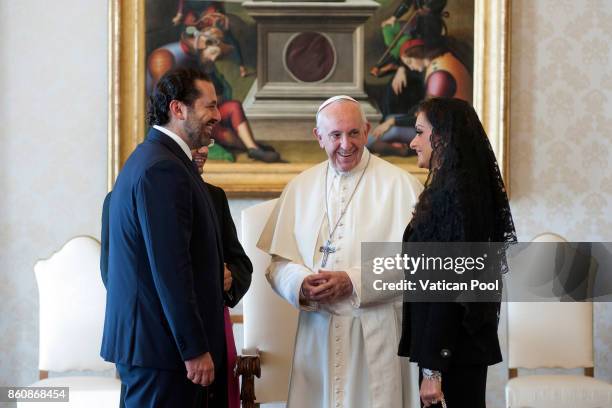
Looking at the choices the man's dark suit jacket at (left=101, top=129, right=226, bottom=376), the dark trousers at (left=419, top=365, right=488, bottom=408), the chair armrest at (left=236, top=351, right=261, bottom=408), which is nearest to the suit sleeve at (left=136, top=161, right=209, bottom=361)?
the man's dark suit jacket at (left=101, top=129, right=226, bottom=376)

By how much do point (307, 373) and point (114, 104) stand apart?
2.07 m

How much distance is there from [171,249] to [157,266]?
70 mm

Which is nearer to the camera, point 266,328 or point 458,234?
point 458,234

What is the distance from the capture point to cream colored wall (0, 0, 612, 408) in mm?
4723

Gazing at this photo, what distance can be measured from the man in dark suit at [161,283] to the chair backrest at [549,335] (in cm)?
220

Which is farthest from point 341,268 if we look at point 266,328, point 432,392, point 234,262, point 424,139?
point 432,392

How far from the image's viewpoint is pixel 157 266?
255 cm

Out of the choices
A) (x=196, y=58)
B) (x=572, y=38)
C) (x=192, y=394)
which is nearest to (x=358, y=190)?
(x=192, y=394)

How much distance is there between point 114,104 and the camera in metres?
4.64

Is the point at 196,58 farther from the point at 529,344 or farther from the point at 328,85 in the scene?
the point at 529,344

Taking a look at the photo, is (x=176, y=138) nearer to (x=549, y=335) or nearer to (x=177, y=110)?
(x=177, y=110)

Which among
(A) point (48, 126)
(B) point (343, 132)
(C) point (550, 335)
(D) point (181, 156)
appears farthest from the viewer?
(A) point (48, 126)

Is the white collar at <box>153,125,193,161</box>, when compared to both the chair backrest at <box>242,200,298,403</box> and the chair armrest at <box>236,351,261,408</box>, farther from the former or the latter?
the chair backrest at <box>242,200,298,403</box>

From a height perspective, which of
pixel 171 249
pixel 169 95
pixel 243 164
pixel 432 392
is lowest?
pixel 432 392
